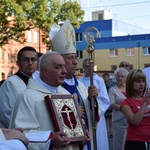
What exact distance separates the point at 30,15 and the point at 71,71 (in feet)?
80.8

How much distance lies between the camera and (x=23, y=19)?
28125 millimetres

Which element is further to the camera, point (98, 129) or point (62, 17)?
point (62, 17)

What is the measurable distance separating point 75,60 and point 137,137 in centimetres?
120

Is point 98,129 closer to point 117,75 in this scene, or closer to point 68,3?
point 117,75

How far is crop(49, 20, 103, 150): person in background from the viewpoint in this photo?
4918mm

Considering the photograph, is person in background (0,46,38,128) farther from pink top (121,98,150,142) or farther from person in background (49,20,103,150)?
pink top (121,98,150,142)

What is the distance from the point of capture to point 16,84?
215 inches

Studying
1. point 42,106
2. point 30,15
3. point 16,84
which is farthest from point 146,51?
point 42,106

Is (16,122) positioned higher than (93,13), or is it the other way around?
(93,13)

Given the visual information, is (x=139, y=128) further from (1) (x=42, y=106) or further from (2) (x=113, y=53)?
(2) (x=113, y=53)

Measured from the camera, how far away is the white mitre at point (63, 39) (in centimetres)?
513

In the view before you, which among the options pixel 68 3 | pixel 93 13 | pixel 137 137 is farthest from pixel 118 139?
pixel 93 13

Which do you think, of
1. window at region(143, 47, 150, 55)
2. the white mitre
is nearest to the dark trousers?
the white mitre

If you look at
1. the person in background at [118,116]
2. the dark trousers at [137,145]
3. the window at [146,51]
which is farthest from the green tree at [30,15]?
the dark trousers at [137,145]
